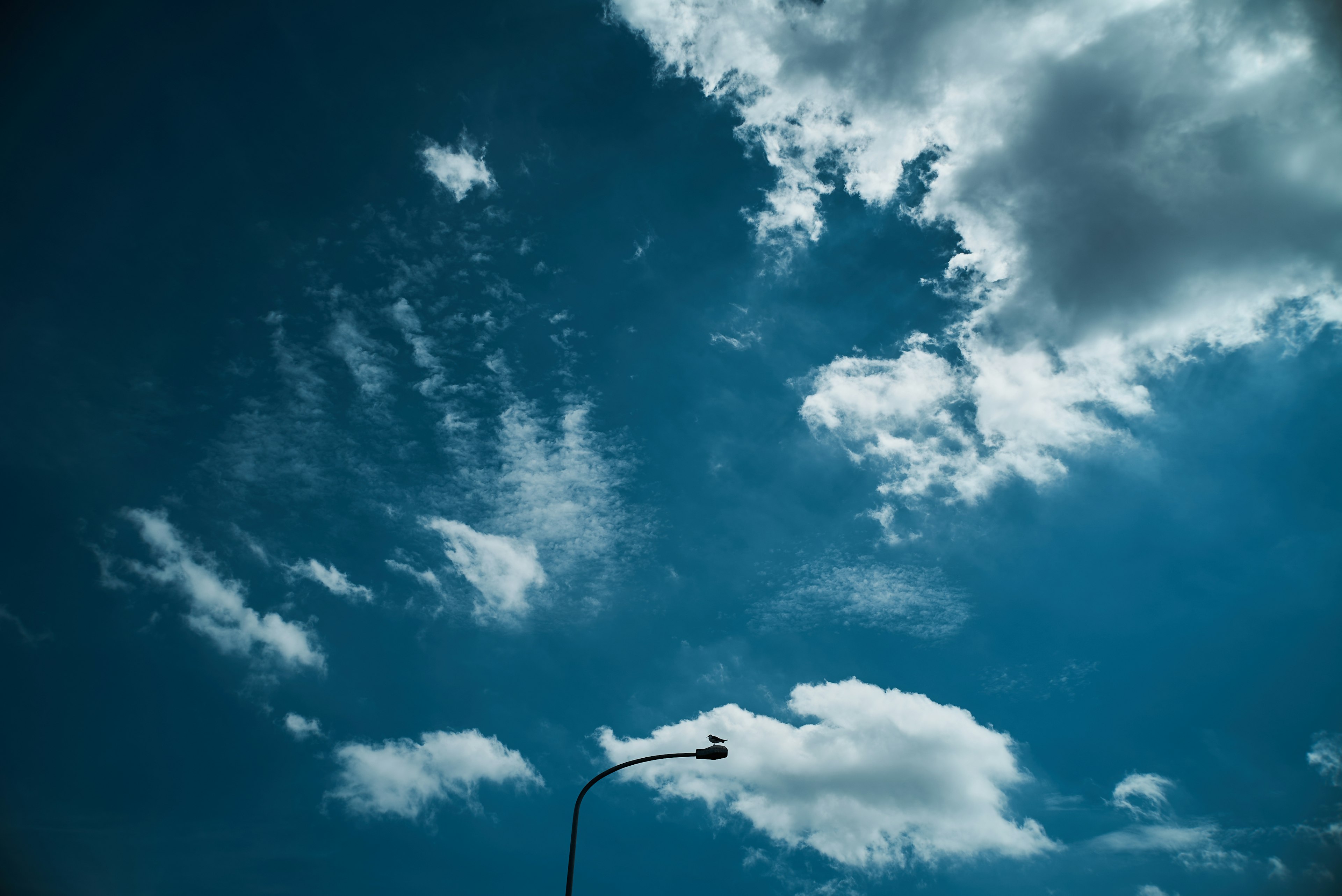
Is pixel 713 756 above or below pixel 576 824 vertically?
above

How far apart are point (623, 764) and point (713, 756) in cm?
368

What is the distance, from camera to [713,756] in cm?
1777

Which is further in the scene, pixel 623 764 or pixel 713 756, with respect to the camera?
pixel 623 764

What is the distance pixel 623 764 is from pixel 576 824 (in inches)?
89.1

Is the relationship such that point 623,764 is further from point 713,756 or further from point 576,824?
point 713,756

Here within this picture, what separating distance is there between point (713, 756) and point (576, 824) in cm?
529

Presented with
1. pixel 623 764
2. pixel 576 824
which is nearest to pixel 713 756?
pixel 623 764

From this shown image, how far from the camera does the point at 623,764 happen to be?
64.3 feet

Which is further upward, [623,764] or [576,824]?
[623,764]

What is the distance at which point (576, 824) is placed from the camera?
61.5 feet
